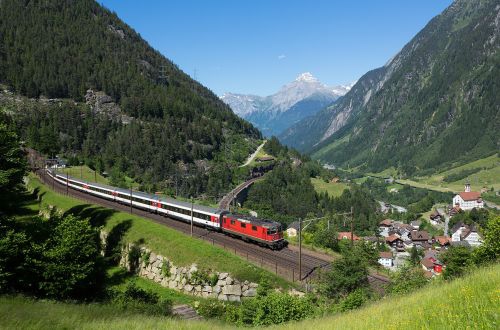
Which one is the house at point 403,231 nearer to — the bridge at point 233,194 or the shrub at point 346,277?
the bridge at point 233,194

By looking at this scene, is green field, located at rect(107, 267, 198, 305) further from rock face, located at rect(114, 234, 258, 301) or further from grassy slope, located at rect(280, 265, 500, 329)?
grassy slope, located at rect(280, 265, 500, 329)

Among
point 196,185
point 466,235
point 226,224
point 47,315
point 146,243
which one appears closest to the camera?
point 47,315

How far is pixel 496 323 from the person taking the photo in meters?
8.31

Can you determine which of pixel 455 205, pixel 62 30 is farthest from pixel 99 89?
pixel 455 205

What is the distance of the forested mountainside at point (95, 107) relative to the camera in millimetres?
135250

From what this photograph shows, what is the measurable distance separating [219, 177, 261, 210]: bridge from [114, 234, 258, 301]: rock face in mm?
58351

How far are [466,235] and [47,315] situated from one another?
440ft

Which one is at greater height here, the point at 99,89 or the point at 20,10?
the point at 20,10

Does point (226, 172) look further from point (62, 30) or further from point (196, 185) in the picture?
point (62, 30)

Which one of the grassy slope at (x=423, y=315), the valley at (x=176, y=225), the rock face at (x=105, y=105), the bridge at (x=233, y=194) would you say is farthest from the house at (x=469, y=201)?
the grassy slope at (x=423, y=315)

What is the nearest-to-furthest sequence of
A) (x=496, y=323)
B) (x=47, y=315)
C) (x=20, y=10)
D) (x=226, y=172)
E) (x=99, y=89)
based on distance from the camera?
1. (x=496, y=323)
2. (x=47, y=315)
3. (x=226, y=172)
4. (x=99, y=89)
5. (x=20, y=10)

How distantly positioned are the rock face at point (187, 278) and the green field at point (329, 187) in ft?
398

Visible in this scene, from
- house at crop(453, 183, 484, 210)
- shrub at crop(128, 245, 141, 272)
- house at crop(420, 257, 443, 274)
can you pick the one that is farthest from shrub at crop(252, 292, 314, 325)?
house at crop(453, 183, 484, 210)

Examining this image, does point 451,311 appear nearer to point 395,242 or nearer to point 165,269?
point 165,269
